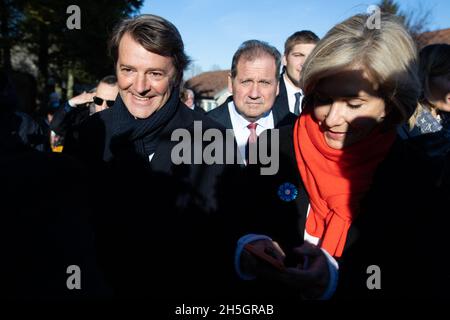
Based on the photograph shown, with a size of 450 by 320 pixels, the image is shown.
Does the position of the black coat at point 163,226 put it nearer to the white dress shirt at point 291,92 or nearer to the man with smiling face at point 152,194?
the man with smiling face at point 152,194

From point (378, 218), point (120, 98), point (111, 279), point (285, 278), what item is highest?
point (120, 98)

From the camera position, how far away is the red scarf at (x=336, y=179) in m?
1.68

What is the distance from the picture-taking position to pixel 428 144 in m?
2.42

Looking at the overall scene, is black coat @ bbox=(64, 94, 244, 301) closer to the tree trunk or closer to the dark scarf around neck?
the dark scarf around neck

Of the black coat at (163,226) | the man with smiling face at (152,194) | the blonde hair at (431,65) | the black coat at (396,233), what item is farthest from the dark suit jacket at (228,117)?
the black coat at (396,233)

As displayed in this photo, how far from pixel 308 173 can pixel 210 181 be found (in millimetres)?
598

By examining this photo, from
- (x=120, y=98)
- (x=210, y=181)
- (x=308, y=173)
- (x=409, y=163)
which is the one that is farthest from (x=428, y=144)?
(x=120, y=98)

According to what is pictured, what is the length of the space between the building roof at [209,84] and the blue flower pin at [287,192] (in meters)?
40.3

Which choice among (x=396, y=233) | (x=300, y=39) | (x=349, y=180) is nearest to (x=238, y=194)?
(x=349, y=180)

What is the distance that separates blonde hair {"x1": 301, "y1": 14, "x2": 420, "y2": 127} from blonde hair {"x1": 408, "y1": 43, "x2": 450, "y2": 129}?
1.25m

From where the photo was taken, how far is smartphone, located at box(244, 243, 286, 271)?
5.21ft

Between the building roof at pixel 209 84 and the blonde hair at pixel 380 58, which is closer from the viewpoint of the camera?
the blonde hair at pixel 380 58

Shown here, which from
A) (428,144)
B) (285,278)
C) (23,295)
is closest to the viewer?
(23,295)
